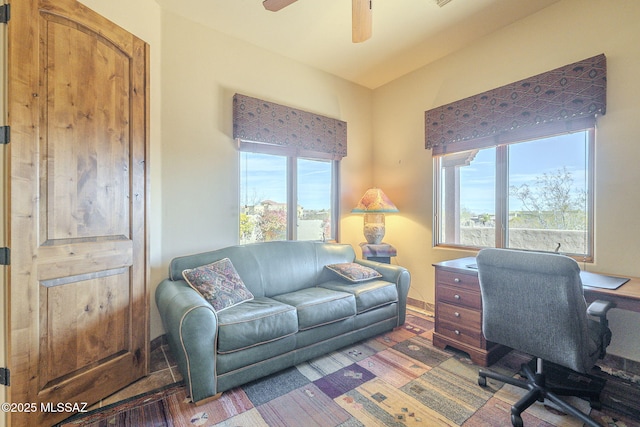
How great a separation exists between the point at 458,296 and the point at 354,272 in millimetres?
956

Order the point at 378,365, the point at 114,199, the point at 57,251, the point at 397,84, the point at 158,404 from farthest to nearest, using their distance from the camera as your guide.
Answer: the point at 397,84, the point at 378,365, the point at 114,199, the point at 158,404, the point at 57,251

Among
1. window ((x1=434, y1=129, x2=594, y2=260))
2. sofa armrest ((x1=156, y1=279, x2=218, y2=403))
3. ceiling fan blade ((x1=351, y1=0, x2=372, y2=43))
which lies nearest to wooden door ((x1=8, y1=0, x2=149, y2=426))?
sofa armrest ((x1=156, y1=279, x2=218, y2=403))

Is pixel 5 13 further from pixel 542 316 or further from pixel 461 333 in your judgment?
pixel 461 333

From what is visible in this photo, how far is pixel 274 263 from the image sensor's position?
2.78 m

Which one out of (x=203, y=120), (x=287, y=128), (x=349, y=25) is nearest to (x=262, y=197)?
(x=287, y=128)

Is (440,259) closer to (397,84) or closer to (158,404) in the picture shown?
(397,84)

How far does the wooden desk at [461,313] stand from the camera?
88.5 inches

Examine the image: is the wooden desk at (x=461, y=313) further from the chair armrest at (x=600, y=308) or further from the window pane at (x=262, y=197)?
the window pane at (x=262, y=197)

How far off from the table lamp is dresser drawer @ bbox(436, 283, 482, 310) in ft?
3.57

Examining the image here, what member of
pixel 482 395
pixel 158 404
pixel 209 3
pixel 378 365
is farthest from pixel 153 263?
pixel 482 395

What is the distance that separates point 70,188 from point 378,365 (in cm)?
246

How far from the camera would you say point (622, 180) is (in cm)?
212

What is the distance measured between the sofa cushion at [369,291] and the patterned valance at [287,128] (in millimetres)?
1686

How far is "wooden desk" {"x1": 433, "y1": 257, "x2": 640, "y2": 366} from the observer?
225 centimetres
